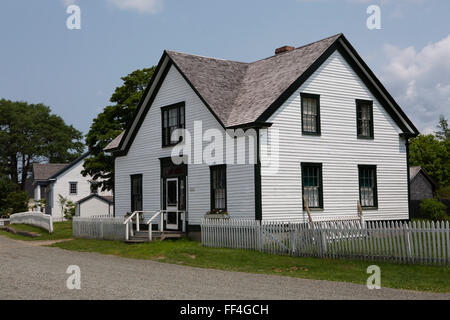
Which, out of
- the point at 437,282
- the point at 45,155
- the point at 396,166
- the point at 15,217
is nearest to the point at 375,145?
the point at 396,166

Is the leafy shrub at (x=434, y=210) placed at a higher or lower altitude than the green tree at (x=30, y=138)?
lower

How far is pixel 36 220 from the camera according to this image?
36219mm

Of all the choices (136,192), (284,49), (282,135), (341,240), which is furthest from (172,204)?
(341,240)

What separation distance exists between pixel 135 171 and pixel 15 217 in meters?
19.5

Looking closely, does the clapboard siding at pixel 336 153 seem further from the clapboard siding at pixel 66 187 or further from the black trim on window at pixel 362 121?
the clapboard siding at pixel 66 187

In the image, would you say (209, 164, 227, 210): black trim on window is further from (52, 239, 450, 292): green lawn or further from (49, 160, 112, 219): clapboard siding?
(49, 160, 112, 219): clapboard siding

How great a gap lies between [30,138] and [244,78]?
2724 inches

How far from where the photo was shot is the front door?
989 inches

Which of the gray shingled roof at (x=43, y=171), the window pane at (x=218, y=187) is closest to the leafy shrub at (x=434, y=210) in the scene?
the window pane at (x=218, y=187)

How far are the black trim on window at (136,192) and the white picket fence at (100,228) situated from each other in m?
2.33

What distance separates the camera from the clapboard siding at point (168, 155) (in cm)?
2186

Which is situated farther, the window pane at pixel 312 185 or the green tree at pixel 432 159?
the green tree at pixel 432 159

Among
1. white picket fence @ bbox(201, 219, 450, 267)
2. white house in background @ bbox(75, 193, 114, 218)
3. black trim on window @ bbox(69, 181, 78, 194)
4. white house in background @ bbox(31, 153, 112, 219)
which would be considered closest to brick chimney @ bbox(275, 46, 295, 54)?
white picket fence @ bbox(201, 219, 450, 267)
